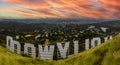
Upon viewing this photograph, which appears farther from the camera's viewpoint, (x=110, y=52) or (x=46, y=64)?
(x=46, y=64)

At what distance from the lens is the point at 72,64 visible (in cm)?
15075

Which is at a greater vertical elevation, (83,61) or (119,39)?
(119,39)

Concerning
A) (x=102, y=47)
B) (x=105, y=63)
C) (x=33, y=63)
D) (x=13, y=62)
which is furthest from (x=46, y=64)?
(x=105, y=63)

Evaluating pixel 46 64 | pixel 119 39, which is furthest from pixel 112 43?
pixel 46 64

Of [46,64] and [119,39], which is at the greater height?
[119,39]

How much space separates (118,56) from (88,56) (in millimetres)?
25516

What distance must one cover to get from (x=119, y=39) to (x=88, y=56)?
54.5ft

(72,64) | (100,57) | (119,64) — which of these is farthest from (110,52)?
(72,64)

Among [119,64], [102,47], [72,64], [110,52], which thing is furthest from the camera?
[72,64]

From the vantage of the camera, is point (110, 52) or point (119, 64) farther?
point (110, 52)

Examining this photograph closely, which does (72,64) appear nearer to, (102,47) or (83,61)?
(83,61)

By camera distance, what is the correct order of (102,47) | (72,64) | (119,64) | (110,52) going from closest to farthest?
1. (119,64)
2. (110,52)
3. (102,47)
4. (72,64)

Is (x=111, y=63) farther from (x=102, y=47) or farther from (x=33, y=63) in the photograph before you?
(x=33, y=63)

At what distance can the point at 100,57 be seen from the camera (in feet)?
433
